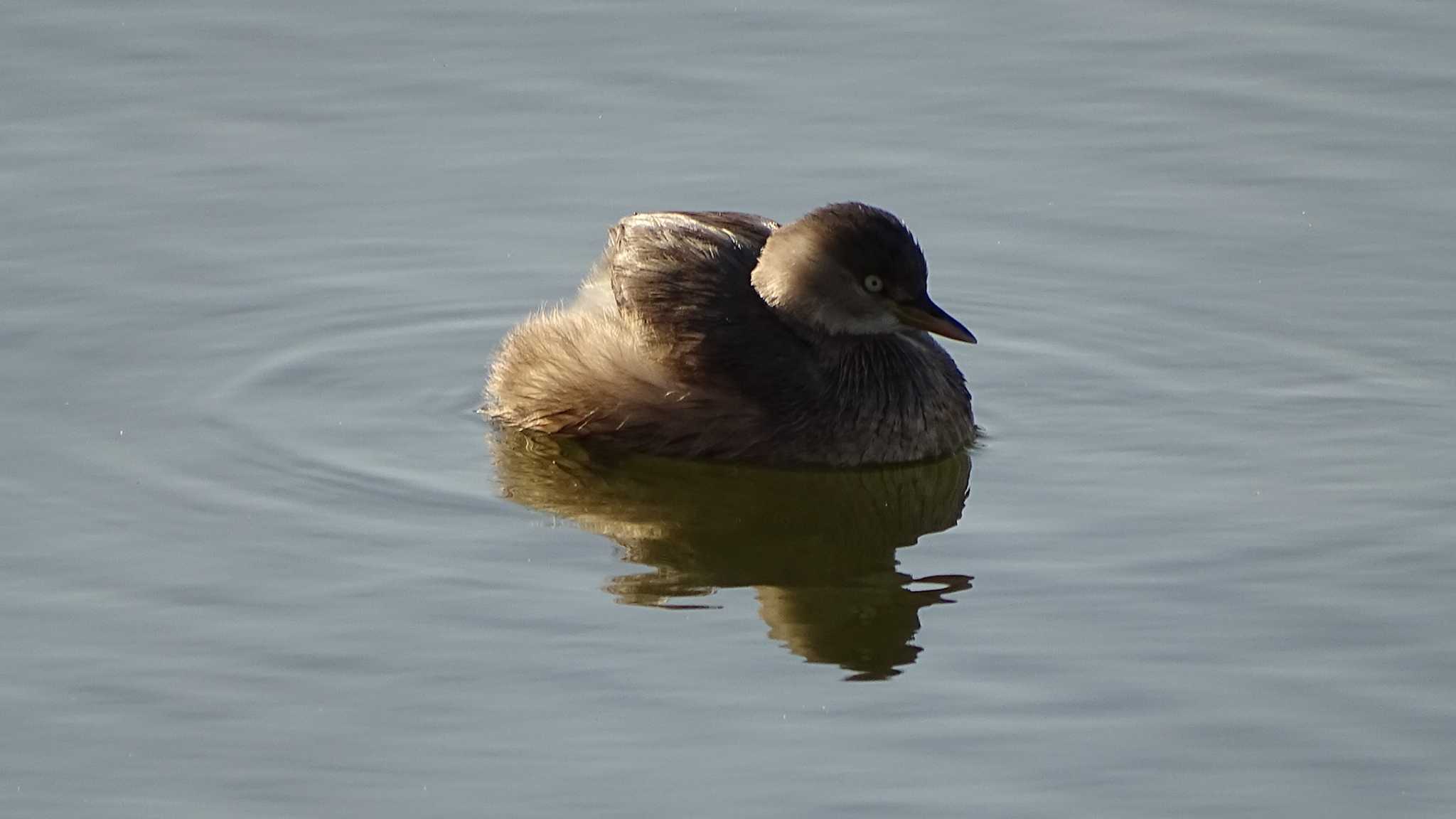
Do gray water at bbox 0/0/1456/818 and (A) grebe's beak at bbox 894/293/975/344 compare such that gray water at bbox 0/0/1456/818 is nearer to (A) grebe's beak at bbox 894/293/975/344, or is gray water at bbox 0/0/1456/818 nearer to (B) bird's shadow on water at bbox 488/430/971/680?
(B) bird's shadow on water at bbox 488/430/971/680

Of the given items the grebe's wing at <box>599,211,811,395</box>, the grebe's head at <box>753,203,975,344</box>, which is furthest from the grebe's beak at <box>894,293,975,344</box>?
the grebe's wing at <box>599,211,811,395</box>

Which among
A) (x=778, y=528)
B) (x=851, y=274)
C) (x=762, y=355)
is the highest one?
(x=851, y=274)

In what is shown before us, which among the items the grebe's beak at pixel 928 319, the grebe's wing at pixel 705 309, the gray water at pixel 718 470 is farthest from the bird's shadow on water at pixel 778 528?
the grebe's beak at pixel 928 319

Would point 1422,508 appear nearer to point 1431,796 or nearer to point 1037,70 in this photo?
point 1431,796

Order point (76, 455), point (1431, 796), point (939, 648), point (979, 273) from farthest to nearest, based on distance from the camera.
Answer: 1. point (979, 273)
2. point (76, 455)
3. point (939, 648)
4. point (1431, 796)

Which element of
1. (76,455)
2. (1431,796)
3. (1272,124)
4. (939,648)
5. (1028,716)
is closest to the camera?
(1431,796)

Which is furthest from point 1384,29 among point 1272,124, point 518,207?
point 518,207

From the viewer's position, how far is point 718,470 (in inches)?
405

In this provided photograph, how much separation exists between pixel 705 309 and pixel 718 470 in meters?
0.59

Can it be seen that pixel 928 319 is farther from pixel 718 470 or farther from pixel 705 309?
pixel 718 470

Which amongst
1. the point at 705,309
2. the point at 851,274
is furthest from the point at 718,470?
the point at 851,274

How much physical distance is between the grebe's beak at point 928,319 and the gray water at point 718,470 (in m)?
0.47

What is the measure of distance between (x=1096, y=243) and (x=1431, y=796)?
16.0 ft

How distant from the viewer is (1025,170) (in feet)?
41.0
